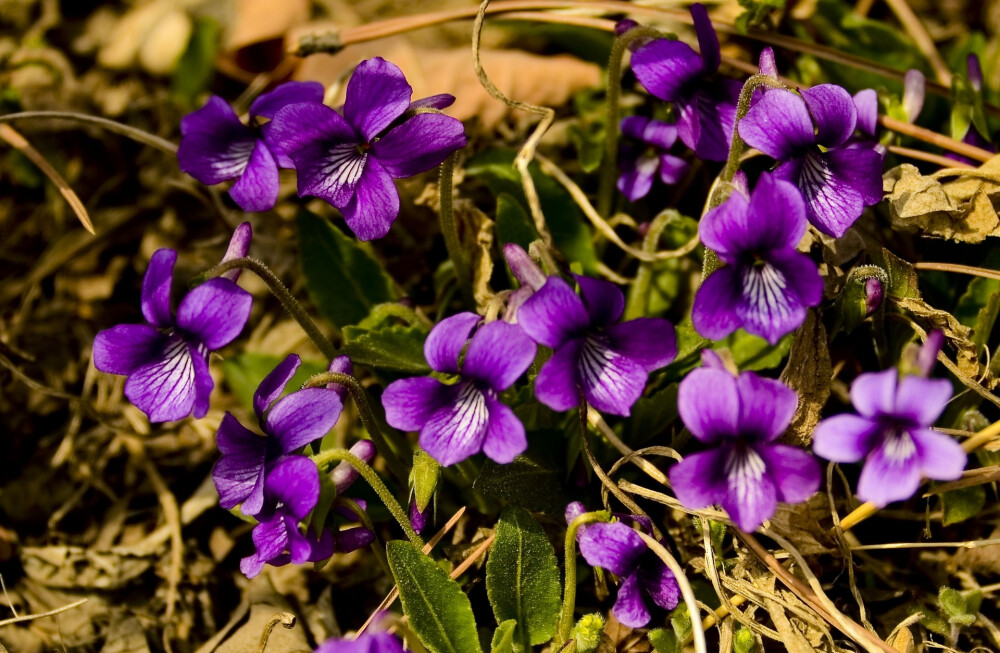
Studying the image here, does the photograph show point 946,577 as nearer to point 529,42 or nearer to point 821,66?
point 821,66

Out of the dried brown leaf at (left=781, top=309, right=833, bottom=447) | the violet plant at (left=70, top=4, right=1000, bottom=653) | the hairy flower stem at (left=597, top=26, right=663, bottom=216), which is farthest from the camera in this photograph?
the hairy flower stem at (left=597, top=26, right=663, bottom=216)

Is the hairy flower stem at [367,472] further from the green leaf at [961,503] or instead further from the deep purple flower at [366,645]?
the green leaf at [961,503]

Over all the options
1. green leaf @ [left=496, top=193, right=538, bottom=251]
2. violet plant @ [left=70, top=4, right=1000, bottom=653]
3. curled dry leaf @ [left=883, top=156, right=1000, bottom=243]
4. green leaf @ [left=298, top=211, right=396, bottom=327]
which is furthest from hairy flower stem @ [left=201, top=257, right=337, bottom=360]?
curled dry leaf @ [left=883, top=156, right=1000, bottom=243]

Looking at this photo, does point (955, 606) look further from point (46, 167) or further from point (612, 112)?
point (46, 167)

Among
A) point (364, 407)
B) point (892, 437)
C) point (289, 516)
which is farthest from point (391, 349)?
point (892, 437)

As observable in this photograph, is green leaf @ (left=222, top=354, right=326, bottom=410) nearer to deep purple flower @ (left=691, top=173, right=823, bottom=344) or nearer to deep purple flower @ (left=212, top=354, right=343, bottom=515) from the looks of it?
deep purple flower @ (left=212, top=354, right=343, bottom=515)

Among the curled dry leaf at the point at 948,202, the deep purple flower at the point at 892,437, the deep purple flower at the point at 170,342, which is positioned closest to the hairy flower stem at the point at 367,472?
the deep purple flower at the point at 170,342
